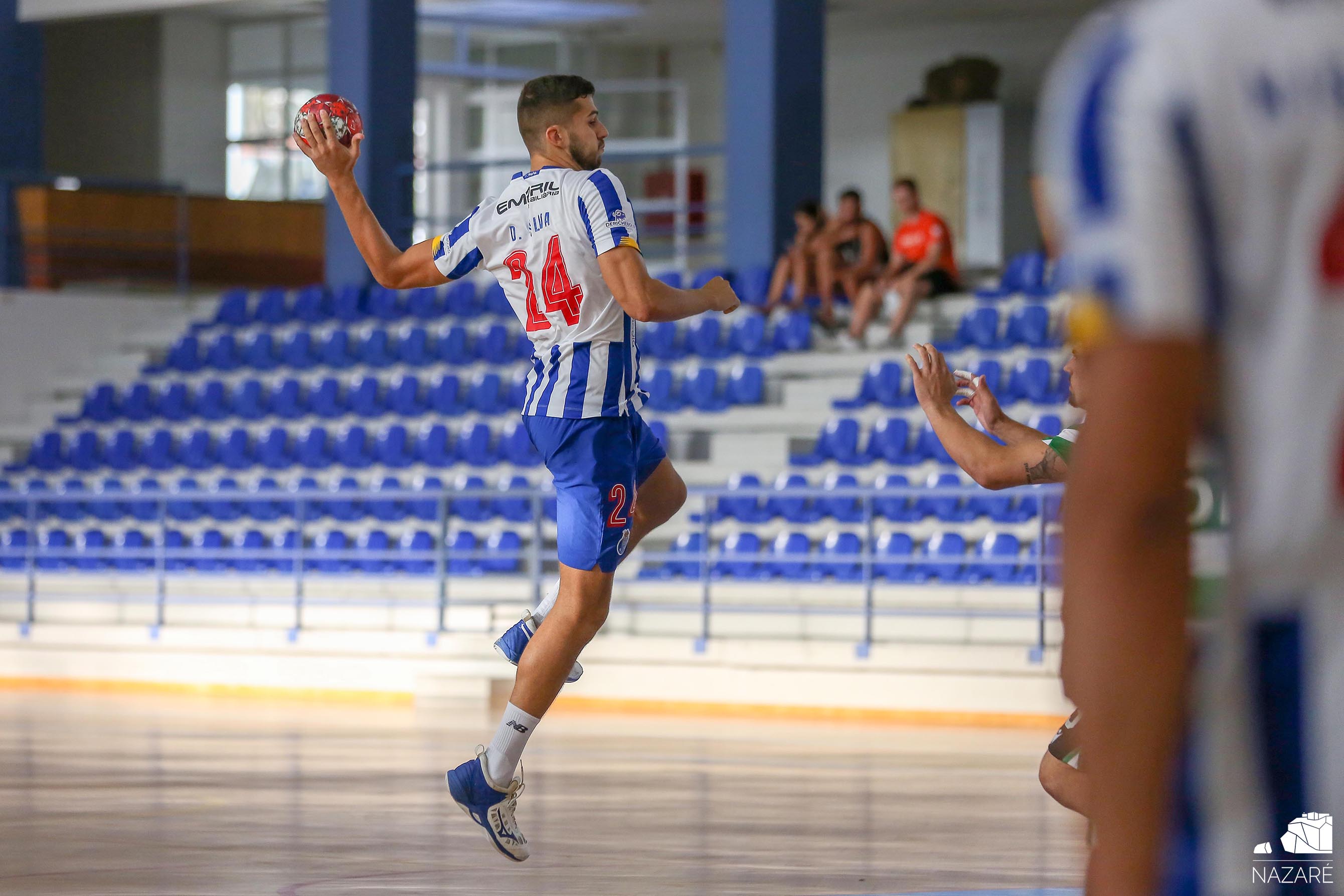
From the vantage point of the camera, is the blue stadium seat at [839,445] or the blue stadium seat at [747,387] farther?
the blue stadium seat at [747,387]

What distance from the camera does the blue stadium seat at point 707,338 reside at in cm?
1401

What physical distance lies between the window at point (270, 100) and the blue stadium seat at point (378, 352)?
7.89 m

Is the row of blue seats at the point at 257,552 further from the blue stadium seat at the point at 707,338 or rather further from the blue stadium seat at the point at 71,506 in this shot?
the blue stadium seat at the point at 707,338

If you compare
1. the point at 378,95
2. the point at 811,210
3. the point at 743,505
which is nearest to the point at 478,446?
the point at 743,505

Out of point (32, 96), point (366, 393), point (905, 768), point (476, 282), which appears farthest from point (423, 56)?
point (905, 768)

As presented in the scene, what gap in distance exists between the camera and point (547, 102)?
4.63m

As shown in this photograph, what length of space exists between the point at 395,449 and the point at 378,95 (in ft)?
15.0

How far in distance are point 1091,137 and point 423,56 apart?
23.3m

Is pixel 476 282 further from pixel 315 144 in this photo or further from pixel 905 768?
pixel 315 144

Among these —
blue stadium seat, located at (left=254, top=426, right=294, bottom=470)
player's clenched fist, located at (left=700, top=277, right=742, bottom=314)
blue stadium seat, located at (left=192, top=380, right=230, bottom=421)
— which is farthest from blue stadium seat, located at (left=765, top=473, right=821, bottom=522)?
player's clenched fist, located at (left=700, top=277, right=742, bottom=314)

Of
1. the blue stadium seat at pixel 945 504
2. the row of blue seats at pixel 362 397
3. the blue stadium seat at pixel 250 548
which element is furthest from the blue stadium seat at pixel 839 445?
the blue stadium seat at pixel 250 548

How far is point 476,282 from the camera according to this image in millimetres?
16406

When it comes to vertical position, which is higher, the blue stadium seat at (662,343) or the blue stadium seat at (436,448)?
the blue stadium seat at (662,343)

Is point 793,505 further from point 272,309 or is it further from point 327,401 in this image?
point 272,309
